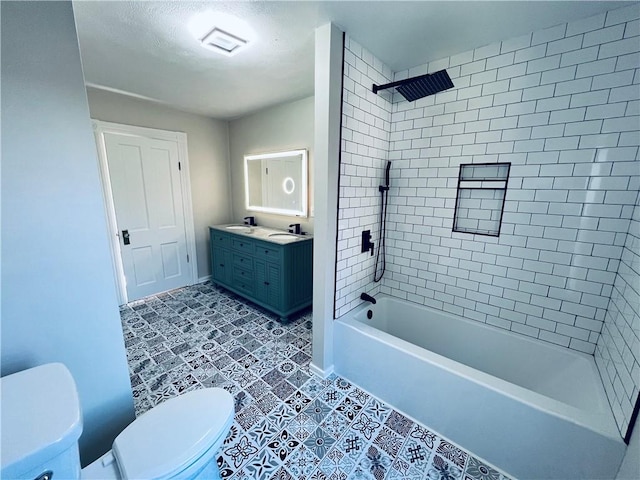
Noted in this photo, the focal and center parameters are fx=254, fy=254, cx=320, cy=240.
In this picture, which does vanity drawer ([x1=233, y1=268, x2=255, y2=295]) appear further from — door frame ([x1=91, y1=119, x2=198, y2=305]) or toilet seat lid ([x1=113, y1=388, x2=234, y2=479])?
toilet seat lid ([x1=113, y1=388, x2=234, y2=479])

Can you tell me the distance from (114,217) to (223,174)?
4.89 ft

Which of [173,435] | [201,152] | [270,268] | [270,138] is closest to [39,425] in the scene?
[173,435]

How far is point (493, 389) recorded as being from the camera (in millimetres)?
1338

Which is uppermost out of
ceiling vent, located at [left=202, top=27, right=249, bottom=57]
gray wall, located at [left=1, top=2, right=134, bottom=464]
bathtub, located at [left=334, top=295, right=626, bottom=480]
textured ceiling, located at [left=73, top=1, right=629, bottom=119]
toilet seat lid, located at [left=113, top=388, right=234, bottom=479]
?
textured ceiling, located at [left=73, top=1, right=629, bottom=119]

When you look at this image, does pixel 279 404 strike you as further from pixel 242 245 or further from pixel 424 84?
pixel 424 84

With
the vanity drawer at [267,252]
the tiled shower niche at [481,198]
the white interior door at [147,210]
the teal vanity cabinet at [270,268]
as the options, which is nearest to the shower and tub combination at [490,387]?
the tiled shower niche at [481,198]

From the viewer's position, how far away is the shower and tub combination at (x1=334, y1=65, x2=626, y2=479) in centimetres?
118

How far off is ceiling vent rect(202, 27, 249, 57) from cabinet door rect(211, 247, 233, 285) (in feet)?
7.12

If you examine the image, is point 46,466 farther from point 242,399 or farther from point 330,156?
point 330,156

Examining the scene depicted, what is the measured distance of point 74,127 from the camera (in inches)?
35.5

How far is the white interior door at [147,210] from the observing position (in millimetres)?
2895

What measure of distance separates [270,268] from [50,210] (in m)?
1.96

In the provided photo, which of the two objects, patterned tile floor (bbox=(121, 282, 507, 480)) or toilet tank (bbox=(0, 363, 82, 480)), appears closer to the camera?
toilet tank (bbox=(0, 363, 82, 480))

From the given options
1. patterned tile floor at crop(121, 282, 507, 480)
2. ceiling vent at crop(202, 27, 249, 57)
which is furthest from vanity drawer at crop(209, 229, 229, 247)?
ceiling vent at crop(202, 27, 249, 57)
